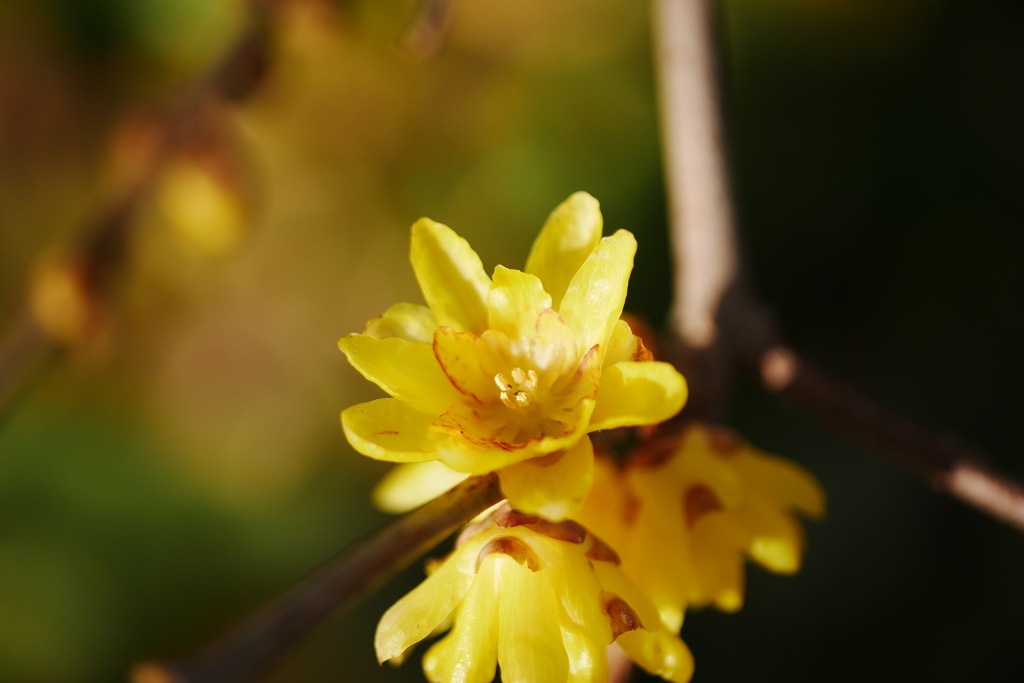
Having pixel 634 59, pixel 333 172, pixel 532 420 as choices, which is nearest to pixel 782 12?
pixel 634 59

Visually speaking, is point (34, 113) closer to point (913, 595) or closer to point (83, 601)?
point (83, 601)

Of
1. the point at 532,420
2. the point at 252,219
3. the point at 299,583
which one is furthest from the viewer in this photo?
the point at 252,219

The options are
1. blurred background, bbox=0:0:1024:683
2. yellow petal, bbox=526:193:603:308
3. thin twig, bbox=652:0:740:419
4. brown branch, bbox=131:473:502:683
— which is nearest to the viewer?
brown branch, bbox=131:473:502:683

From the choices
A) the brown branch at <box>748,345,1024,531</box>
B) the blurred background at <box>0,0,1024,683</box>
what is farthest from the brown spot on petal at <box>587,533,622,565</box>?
the blurred background at <box>0,0,1024,683</box>

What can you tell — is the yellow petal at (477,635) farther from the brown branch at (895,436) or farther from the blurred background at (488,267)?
the blurred background at (488,267)

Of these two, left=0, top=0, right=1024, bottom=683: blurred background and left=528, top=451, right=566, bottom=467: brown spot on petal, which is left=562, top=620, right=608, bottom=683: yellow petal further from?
left=0, top=0, right=1024, bottom=683: blurred background

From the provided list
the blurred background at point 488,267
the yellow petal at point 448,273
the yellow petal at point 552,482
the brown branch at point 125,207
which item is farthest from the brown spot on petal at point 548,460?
the blurred background at point 488,267
